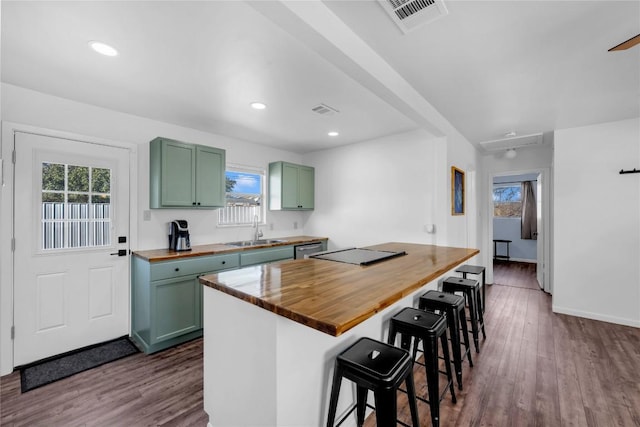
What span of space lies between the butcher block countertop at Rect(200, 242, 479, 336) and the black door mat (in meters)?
1.82

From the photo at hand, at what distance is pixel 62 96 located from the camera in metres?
2.58

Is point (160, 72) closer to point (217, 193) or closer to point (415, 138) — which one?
point (217, 193)

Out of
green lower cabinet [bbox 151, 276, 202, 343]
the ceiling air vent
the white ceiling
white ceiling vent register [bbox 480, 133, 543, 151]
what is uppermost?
the white ceiling

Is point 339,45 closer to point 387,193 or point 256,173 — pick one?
point 387,193

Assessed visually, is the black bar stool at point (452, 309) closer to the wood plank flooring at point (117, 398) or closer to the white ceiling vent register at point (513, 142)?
the wood plank flooring at point (117, 398)

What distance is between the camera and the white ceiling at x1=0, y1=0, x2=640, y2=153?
1.50 metres

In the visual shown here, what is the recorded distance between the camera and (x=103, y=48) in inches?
71.6

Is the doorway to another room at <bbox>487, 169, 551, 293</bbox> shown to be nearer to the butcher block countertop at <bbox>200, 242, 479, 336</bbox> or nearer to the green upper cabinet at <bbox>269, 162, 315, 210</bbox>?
the green upper cabinet at <bbox>269, 162, 315, 210</bbox>

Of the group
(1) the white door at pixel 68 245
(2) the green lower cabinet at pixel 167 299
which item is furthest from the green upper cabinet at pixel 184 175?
(2) the green lower cabinet at pixel 167 299

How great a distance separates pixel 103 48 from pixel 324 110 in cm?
183

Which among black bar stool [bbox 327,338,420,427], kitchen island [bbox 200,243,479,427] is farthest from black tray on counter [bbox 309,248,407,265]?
black bar stool [bbox 327,338,420,427]

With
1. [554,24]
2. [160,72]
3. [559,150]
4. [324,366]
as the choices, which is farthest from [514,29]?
[559,150]

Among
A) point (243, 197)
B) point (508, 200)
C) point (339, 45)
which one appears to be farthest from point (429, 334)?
point (508, 200)

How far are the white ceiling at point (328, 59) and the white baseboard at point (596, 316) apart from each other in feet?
7.78
